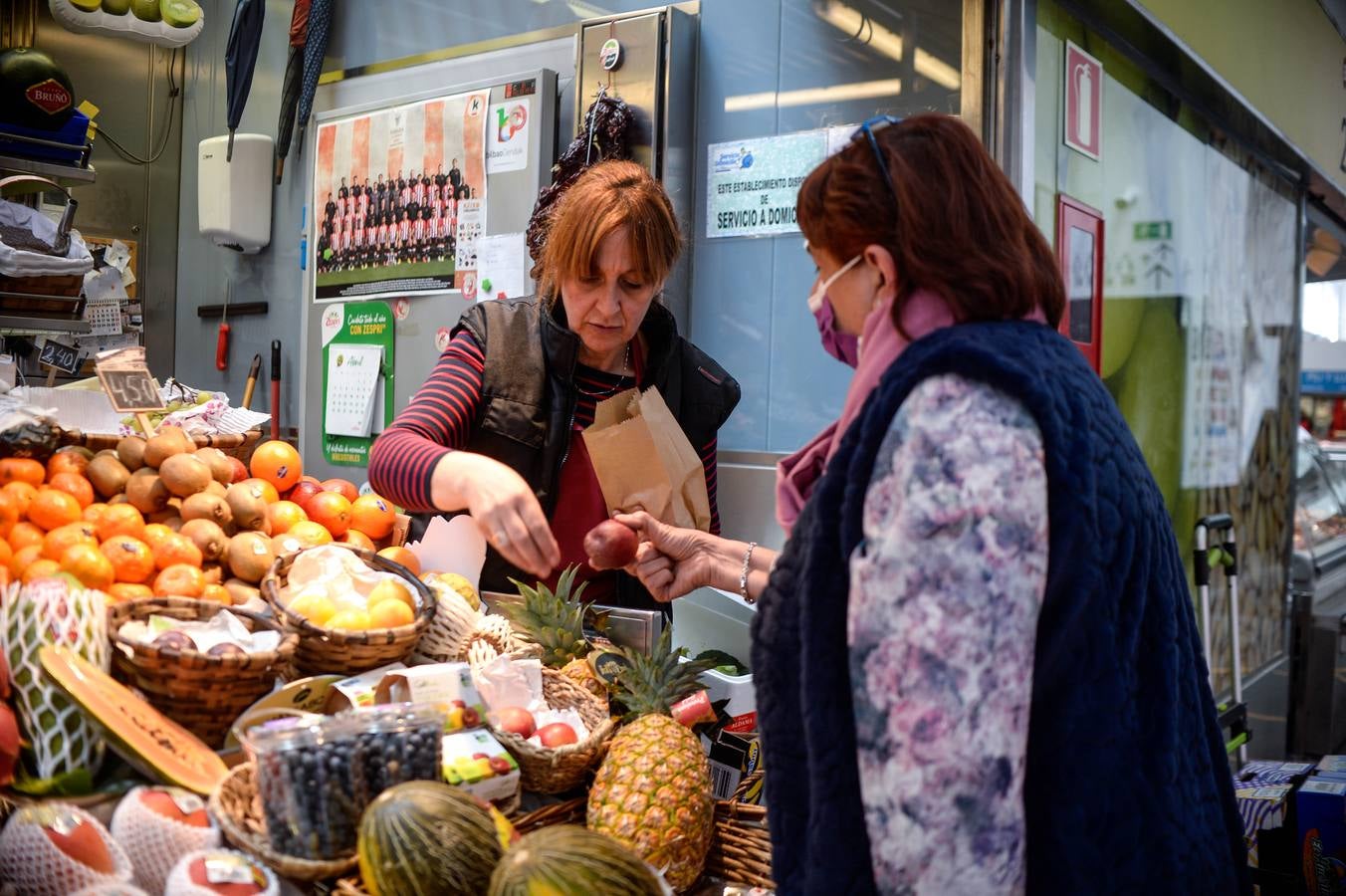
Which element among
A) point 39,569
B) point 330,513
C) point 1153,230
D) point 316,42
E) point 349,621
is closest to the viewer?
point 349,621

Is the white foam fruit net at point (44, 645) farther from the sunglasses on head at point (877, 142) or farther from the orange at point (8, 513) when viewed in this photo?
the sunglasses on head at point (877, 142)

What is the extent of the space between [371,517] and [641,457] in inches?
30.3

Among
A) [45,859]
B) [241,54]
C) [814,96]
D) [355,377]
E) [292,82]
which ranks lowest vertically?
[45,859]

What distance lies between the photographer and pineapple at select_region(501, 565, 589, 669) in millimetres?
1928

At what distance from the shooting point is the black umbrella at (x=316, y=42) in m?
4.87

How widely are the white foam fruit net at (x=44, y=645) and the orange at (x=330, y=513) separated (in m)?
1.01

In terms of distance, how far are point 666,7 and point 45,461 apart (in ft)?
7.94

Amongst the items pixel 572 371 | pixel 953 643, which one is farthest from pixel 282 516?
pixel 953 643

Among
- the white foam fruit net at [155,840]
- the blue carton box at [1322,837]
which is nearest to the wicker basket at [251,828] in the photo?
the white foam fruit net at [155,840]

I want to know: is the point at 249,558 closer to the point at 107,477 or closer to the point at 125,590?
the point at 125,590

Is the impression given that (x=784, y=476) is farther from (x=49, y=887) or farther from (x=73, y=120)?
(x=73, y=120)

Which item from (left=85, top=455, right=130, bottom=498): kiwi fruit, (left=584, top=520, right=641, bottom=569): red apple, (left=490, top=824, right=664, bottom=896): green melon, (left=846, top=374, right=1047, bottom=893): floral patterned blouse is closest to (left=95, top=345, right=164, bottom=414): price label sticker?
(left=85, top=455, right=130, bottom=498): kiwi fruit

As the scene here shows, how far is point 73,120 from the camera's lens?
3.55 meters

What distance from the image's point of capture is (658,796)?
1500 mm
